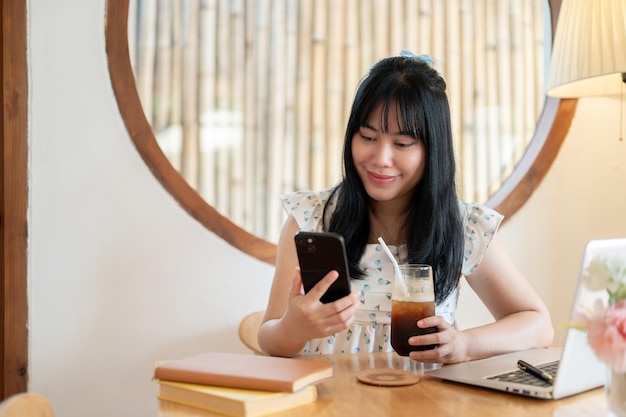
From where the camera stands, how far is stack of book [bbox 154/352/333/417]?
0.99 m

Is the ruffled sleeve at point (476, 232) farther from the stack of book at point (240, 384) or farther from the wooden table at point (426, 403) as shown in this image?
the stack of book at point (240, 384)

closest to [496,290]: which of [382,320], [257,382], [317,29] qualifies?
[382,320]

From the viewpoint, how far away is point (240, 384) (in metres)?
1.03

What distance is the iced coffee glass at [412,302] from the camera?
4.21 feet

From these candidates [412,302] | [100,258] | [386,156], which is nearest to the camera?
[412,302]

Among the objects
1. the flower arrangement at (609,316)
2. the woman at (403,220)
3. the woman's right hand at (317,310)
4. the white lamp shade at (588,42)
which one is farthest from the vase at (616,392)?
the white lamp shade at (588,42)

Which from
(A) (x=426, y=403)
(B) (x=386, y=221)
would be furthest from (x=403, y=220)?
(A) (x=426, y=403)

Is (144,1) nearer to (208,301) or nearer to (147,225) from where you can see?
(147,225)

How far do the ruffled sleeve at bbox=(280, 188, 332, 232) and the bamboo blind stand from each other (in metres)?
0.58

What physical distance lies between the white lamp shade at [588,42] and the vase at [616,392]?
1233mm

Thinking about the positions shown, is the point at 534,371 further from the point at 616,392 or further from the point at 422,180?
the point at 422,180

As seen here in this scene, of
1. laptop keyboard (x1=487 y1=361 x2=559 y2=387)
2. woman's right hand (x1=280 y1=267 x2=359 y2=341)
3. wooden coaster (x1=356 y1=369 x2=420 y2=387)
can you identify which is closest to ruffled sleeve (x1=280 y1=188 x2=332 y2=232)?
woman's right hand (x1=280 y1=267 x2=359 y2=341)

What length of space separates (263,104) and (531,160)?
3.21ft

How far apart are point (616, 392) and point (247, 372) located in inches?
20.2
